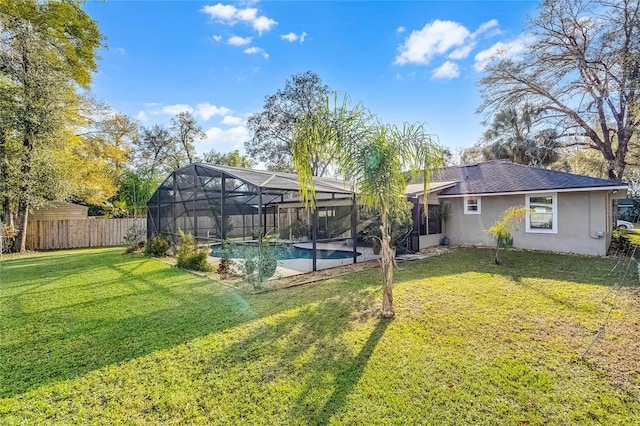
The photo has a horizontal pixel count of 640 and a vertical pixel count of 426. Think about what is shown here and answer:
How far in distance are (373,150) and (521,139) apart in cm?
1931

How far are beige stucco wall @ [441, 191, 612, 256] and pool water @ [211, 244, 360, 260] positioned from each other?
6.14 metres

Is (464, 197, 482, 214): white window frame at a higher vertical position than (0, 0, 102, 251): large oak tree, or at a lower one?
lower

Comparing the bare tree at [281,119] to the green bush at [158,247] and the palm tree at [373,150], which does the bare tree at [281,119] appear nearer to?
the green bush at [158,247]

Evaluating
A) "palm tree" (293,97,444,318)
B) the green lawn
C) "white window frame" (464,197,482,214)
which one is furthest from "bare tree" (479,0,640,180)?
"palm tree" (293,97,444,318)

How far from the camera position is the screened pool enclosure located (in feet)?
32.1

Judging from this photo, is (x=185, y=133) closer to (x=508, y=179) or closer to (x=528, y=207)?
(x=508, y=179)

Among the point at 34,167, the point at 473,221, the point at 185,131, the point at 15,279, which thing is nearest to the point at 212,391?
the point at 15,279

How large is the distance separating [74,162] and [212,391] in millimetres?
19017

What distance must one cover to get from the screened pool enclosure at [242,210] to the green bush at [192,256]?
591 mm

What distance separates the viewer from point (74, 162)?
1669 centimetres

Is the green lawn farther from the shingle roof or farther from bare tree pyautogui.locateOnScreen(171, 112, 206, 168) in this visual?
bare tree pyautogui.locateOnScreen(171, 112, 206, 168)

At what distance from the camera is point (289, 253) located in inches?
416

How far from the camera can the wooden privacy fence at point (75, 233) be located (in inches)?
635

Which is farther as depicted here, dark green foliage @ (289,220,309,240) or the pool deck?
dark green foliage @ (289,220,309,240)
